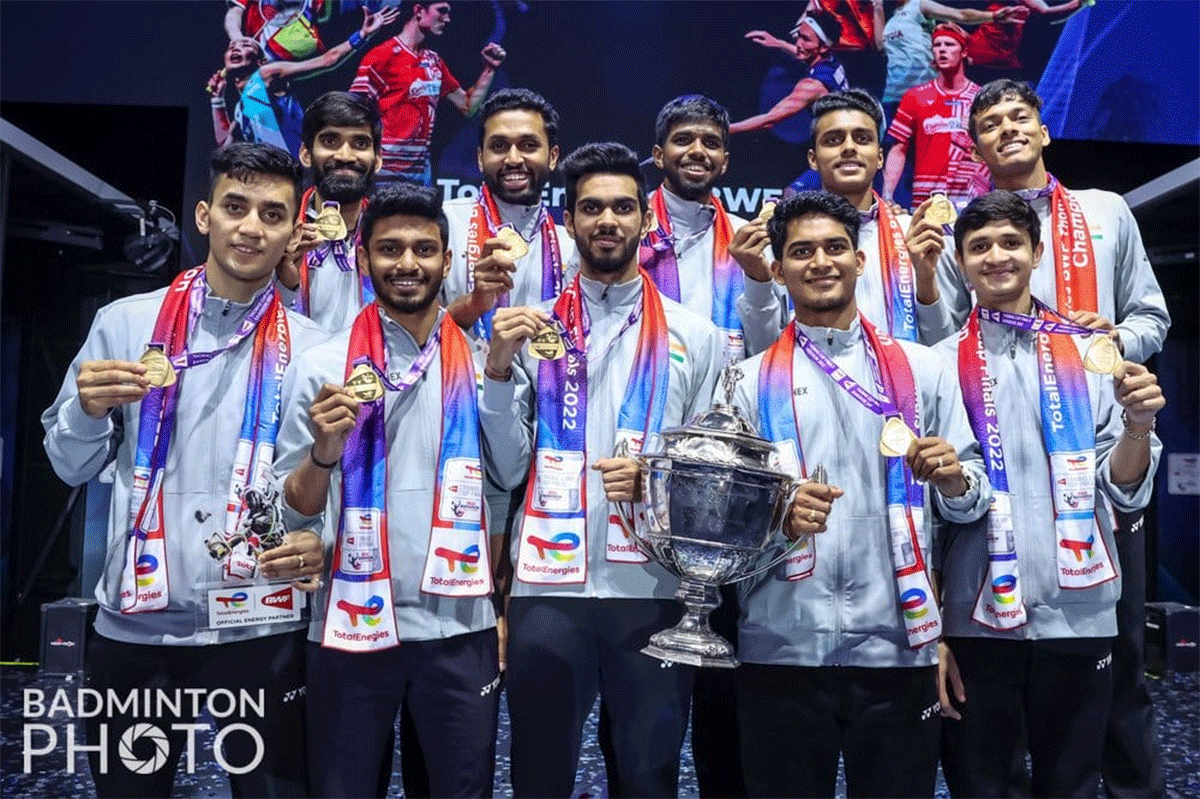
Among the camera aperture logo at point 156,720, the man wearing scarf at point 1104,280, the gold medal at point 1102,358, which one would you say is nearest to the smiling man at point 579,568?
the camera aperture logo at point 156,720

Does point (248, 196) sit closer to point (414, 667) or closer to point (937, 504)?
point (414, 667)

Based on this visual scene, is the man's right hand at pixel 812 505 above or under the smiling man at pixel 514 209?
under

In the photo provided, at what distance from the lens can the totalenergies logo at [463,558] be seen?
2.50 meters

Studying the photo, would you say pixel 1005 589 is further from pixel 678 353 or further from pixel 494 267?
pixel 494 267

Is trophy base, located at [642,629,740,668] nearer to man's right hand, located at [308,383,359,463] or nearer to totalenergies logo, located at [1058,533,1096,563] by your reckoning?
man's right hand, located at [308,383,359,463]

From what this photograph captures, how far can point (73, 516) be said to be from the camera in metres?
6.06

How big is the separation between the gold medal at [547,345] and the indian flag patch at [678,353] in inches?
14.9

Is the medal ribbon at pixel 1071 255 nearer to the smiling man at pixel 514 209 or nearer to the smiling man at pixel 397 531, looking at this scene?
the smiling man at pixel 514 209

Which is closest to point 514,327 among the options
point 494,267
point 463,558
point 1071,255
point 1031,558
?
point 494,267

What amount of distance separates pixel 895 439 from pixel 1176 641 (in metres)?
4.53

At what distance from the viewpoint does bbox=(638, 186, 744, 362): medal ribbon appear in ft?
10.5

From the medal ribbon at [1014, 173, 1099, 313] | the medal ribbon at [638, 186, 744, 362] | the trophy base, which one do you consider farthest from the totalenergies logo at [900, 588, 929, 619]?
the medal ribbon at [1014, 173, 1099, 313]

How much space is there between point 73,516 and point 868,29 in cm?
490

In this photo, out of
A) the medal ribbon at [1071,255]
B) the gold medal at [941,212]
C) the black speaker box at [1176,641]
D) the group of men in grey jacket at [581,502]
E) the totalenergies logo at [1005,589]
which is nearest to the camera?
the group of men in grey jacket at [581,502]
